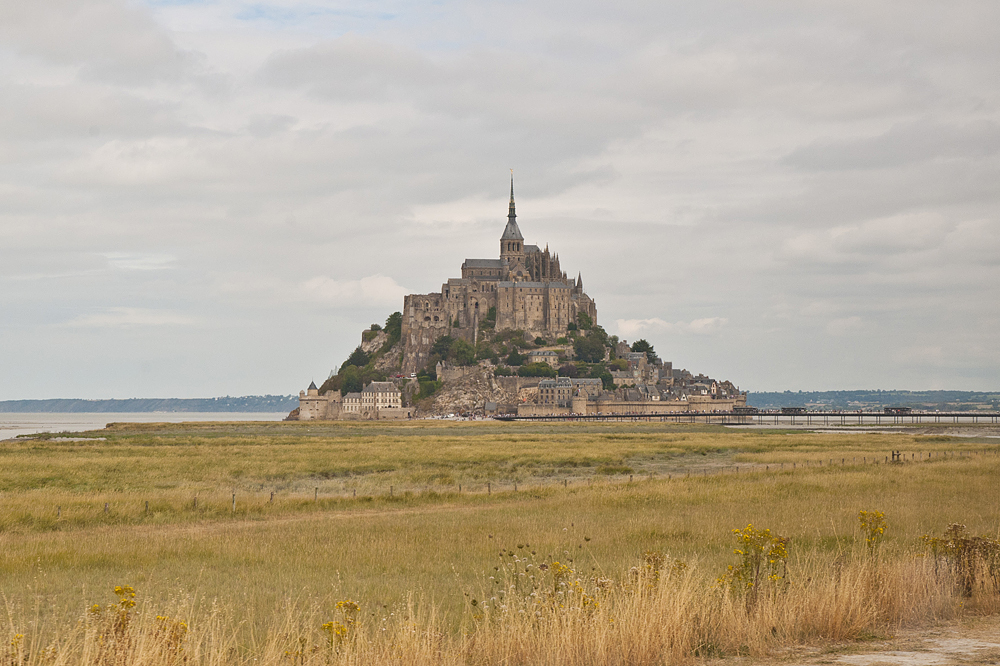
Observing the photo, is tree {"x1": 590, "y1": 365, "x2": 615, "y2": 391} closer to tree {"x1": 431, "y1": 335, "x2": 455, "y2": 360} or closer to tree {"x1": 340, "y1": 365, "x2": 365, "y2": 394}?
tree {"x1": 431, "y1": 335, "x2": 455, "y2": 360}

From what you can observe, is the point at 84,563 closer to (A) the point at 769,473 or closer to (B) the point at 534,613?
(B) the point at 534,613

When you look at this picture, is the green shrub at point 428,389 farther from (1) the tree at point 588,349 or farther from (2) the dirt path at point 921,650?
(2) the dirt path at point 921,650

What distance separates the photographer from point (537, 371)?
162 metres

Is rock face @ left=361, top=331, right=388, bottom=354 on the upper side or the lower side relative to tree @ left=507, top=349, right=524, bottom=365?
upper

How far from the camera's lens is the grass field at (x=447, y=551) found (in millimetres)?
10383

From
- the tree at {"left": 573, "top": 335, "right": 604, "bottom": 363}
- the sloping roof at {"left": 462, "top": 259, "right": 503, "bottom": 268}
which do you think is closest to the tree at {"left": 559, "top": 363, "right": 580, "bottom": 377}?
the tree at {"left": 573, "top": 335, "right": 604, "bottom": 363}

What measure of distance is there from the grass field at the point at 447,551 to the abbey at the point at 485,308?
399 feet

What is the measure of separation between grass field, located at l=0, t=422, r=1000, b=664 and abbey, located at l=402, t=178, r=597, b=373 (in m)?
122

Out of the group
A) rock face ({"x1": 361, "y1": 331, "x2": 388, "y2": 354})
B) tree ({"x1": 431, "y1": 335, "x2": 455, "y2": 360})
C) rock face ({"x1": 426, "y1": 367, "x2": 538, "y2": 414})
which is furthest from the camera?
rock face ({"x1": 361, "y1": 331, "x2": 388, "y2": 354})

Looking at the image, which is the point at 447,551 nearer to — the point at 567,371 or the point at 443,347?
the point at 567,371

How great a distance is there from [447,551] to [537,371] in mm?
142557

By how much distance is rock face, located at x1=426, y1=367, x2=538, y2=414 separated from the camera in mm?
160125

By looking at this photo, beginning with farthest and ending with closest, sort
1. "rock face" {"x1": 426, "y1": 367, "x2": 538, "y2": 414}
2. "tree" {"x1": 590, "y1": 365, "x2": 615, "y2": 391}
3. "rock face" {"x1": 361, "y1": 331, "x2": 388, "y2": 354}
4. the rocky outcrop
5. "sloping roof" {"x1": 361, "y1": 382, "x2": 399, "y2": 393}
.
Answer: "rock face" {"x1": 361, "y1": 331, "x2": 388, "y2": 354} < the rocky outcrop < "tree" {"x1": 590, "y1": 365, "x2": 615, "y2": 391} < "sloping roof" {"x1": 361, "y1": 382, "x2": 399, "y2": 393} < "rock face" {"x1": 426, "y1": 367, "x2": 538, "y2": 414}

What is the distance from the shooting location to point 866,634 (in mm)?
11656
